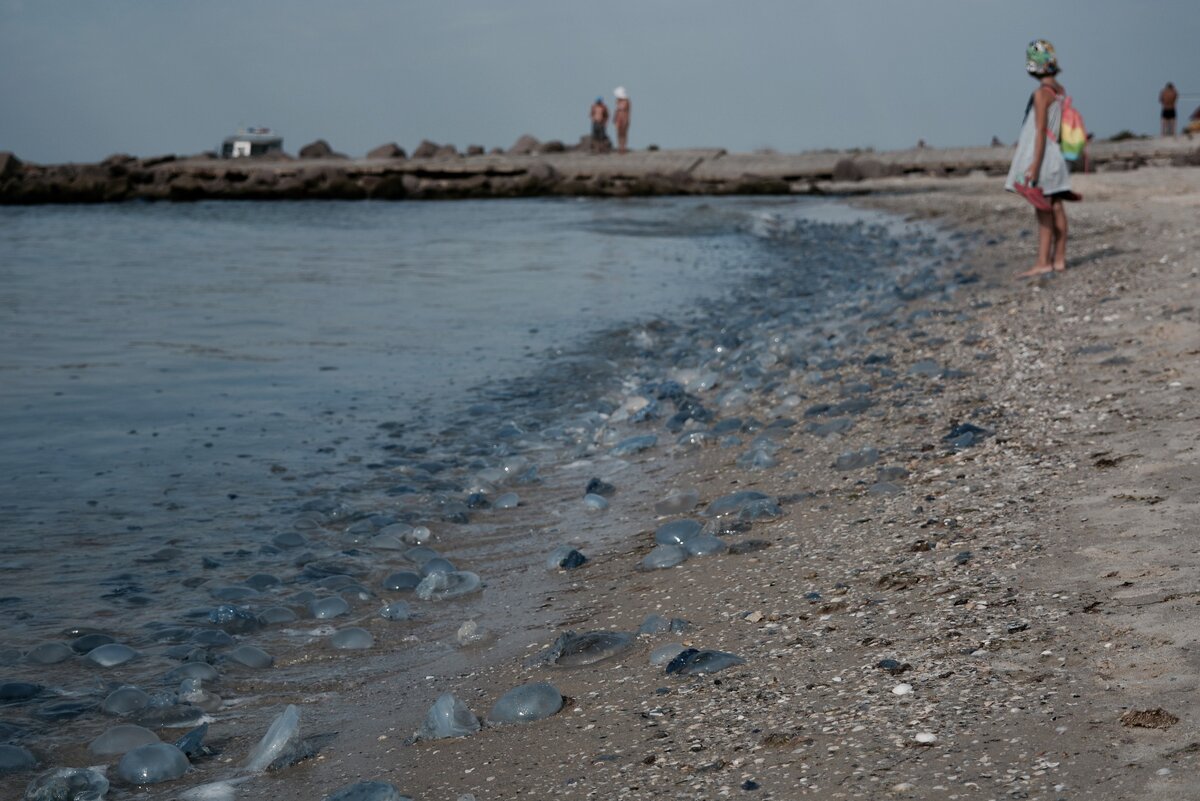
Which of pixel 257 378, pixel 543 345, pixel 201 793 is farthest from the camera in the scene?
pixel 543 345

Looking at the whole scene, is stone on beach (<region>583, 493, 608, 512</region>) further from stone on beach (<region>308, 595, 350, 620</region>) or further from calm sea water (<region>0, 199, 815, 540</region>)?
calm sea water (<region>0, 199, 815, 540</region>)

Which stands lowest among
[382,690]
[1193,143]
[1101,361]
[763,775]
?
[382,690]

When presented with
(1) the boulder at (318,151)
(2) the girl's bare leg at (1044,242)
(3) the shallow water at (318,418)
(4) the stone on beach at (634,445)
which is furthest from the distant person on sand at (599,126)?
(4) the stone on beach at (634,445)

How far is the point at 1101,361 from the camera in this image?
5039 millimetres

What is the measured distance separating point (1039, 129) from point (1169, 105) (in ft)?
98.3

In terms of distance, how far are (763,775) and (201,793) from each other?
116 centimetres

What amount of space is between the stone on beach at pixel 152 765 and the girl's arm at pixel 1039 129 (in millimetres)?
7390

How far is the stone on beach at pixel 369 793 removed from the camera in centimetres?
210

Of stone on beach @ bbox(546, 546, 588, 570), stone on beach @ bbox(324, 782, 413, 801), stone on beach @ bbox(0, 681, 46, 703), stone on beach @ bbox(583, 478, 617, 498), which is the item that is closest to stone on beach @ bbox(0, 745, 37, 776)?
stone on beach @ bbox(0, 681, 46, 703)

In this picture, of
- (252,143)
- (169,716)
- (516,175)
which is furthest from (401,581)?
(252,143)

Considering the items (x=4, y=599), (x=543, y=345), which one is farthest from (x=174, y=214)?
(x=4, y=599)

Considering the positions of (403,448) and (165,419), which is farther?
(165,419)

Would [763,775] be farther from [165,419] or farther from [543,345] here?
[543,345]

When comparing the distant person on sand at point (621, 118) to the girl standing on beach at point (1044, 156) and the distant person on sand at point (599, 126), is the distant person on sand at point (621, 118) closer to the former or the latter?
the distant person on sand at point (599, 126)
